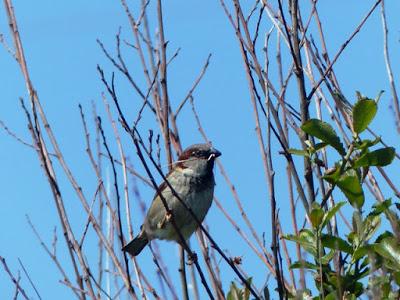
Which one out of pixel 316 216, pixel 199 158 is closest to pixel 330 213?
pixel 316 216

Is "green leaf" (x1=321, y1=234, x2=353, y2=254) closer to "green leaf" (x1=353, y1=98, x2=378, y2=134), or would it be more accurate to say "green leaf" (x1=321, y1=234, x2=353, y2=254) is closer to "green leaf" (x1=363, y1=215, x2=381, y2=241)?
"green leaf" (x1=363, y1=215, x2=381, y2=241)

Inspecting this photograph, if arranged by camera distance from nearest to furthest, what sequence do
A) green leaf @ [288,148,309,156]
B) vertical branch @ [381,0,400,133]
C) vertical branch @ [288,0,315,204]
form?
green leaf @ [288,148,309,156]
vertical branch @ [288,0,315,204]
vertical branch @ [381,0,400,133]

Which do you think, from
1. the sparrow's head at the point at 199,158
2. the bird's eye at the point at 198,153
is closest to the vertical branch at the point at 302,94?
the sparrow's head at the point at 199,158

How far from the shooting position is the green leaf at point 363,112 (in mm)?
1815

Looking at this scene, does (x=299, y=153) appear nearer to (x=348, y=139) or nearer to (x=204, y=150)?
(x=348, y=139)

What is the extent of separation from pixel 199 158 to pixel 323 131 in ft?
7.55

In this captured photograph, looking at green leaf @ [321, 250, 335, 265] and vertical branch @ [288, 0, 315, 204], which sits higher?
vertical branch @ [288, 0, 315, 204]

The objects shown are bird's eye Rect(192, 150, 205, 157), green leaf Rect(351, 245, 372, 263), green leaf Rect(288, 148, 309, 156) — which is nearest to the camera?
green leaf Rect(351, 245, 372, 263)

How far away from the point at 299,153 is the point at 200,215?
6.70ft

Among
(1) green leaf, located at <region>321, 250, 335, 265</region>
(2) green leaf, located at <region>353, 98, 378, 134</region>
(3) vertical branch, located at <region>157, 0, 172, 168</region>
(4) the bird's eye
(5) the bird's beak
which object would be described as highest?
(4) the bird's eye

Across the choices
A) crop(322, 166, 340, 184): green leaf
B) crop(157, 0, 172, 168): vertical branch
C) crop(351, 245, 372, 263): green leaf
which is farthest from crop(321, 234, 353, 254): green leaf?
crop(157, 0, 172, 168): vertical branch

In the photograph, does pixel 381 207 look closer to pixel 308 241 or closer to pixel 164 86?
pixel 308 241

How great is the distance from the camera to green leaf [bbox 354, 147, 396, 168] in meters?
1.82

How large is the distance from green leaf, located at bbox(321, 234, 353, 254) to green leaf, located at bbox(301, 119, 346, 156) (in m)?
0.21
